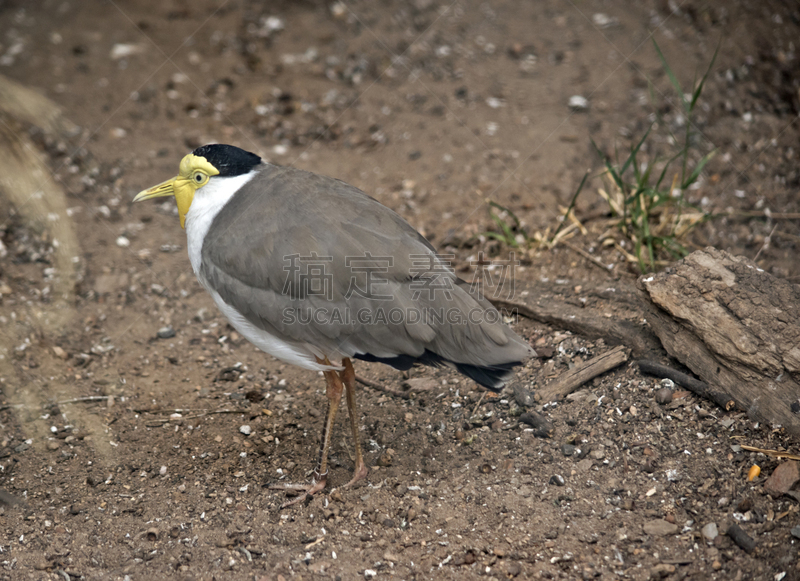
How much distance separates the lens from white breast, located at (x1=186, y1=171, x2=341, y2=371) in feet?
10.7

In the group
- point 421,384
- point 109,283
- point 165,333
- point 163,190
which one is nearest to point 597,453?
point 421,384

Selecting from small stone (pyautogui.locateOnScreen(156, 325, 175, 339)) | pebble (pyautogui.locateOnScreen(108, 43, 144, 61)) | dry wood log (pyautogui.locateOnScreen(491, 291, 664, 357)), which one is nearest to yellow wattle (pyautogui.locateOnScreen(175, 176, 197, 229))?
small stone (pyautogui.locateOnScreen(156, 325, 175, 339))

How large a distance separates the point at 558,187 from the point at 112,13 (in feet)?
18.8

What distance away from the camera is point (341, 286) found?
310 cm

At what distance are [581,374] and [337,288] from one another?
1.45 m

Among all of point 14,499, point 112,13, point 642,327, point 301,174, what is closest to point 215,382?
point 14,499

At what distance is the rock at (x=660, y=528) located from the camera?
9.41ft

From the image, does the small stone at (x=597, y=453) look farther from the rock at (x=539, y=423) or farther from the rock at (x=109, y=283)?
the rock at (x=109, y=283)

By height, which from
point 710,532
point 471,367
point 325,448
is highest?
point 471,367

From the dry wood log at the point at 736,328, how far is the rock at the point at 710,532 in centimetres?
62

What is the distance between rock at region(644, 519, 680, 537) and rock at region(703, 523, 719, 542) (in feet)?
0.37

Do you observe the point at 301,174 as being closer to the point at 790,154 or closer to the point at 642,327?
the point at 642,327

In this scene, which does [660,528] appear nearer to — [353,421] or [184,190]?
[353,421]

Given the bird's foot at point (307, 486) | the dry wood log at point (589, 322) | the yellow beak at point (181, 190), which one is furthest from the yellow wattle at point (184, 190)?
the dry wood log at point (589, 322)
